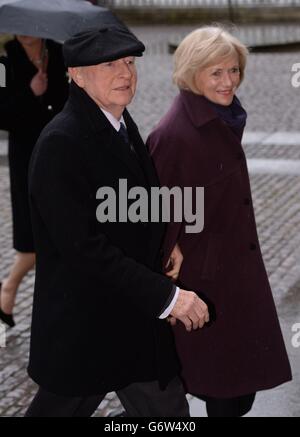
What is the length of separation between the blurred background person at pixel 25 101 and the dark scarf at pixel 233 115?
1741 millimetres

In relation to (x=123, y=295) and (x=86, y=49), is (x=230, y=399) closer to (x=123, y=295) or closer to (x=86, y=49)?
(x=123, y=295)

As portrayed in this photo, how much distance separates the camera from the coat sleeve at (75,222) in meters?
3.04

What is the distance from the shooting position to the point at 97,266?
3.08 metres

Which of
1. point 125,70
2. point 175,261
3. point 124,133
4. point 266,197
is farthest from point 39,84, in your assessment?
point 266,197

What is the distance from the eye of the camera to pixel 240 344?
398 cm

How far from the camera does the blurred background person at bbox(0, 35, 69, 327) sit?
5.41 m

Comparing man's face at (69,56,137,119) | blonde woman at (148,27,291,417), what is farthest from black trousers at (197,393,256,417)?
man's face at (69,56,137,119)

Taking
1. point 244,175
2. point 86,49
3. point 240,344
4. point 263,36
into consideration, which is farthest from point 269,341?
point 263,36

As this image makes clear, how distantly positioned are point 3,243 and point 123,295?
4.45 meters

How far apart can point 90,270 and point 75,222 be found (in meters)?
0.17

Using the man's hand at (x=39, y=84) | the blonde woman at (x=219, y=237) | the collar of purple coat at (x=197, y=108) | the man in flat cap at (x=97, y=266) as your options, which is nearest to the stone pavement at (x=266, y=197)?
the blonde woman at (x=219, y=237)

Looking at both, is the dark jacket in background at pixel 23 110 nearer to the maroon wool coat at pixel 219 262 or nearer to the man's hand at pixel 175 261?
the maroon wool coat at pixel 219 262

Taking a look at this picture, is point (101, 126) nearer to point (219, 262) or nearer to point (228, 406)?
point (219, 262)

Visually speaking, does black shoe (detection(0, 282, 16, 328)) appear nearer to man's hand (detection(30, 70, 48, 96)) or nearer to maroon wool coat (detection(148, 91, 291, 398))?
man's hand (detection(30, 70, 48, 96))
